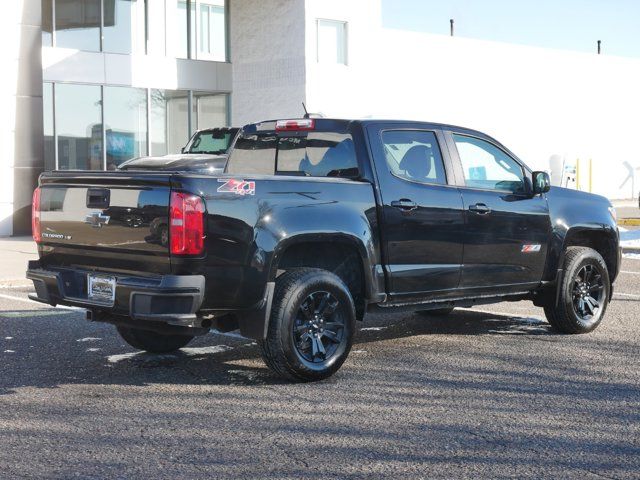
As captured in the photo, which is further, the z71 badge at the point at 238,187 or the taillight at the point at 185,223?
the z71 badge at the point at 238,187

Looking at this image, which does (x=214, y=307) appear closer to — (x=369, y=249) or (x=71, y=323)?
(x=369, y=249)

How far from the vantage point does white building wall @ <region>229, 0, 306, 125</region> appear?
2673 centimetres

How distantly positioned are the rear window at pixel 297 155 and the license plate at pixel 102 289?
1.88m

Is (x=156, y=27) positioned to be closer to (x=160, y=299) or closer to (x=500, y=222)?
(x=500, y=222)

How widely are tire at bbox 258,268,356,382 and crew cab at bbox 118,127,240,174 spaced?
11.9 metres

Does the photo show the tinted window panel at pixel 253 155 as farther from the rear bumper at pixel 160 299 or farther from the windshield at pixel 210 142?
the windshield at pixel 210 142

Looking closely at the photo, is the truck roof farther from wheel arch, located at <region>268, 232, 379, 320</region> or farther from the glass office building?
the glass office building

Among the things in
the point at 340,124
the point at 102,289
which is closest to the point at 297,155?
the point at 340,124

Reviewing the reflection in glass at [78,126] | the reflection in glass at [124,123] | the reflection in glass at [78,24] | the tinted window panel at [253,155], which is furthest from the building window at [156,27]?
the tinted window panel at [253,155]

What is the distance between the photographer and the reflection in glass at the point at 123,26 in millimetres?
25688

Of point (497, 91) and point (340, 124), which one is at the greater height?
point (497, 91)

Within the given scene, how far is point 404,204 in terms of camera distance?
7.75 meters

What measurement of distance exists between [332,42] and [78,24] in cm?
665

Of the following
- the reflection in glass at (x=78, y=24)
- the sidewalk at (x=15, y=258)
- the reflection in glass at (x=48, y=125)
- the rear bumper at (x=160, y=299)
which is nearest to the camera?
the rear bumper at (x=160, y=299)
